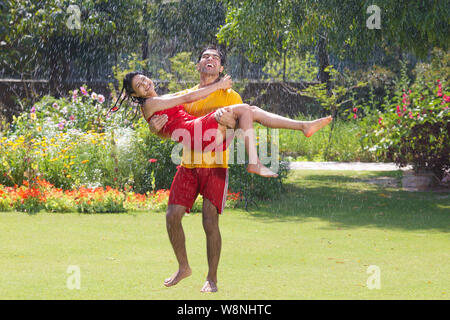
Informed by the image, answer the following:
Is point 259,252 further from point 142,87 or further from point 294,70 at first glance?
point 294,70

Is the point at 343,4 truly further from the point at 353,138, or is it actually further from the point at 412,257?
the point at 353,138

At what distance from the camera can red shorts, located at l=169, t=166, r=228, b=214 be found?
17.4ft

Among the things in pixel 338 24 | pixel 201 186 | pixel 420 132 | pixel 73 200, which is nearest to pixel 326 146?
pixel 420 132

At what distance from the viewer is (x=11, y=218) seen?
946 cm

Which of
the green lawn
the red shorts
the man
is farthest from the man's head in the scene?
the green lawn

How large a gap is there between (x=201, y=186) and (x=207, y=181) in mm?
77

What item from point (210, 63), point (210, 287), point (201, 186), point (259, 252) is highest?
point (210, 63)

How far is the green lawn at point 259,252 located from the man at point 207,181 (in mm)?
498

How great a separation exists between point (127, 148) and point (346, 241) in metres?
4.76

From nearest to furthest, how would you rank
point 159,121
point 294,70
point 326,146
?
1. point 159,121
2. point 326,146
3. point 294,70

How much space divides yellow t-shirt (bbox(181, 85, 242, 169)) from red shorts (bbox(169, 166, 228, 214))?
0.17 feet

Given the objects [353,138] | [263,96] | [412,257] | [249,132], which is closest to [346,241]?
[412,257]

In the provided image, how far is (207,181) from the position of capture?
5.33 m

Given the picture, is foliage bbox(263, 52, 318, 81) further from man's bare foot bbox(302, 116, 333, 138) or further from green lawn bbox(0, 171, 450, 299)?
man's bare foot bbox(302, 116, 333, 138)
